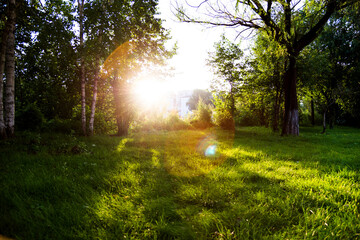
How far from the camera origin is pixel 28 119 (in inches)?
381

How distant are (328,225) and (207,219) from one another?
5.30 ft

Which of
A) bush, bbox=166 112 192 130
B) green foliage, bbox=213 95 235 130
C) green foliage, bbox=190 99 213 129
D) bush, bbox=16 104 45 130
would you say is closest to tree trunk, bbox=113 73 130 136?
bush, bbox=16 104 45 130

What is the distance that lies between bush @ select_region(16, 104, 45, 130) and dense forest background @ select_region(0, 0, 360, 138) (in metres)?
0.05

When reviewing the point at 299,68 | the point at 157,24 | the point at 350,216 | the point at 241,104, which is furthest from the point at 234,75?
the point at 350,216

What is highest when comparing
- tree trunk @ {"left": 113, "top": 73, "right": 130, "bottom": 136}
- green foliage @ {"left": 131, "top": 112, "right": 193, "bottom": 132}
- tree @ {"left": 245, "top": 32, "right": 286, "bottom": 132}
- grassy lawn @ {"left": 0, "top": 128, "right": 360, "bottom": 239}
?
tree @ {"left": 245, "top": 32, "right": 286, "bottom": 132}

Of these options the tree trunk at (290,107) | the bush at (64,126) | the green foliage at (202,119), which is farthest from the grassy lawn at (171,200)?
the green foliage at (202,119)

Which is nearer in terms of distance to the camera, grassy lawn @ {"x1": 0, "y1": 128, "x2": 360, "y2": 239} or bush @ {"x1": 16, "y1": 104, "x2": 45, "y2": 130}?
grassy lawn @ {"x1": 0, "y1": 128, "x2": 360, "y2": 239}

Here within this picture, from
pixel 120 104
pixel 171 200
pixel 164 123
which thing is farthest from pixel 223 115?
pixel 171 200

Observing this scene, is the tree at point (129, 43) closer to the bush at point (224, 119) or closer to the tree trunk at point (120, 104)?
the tree trunk at point (120, 104)

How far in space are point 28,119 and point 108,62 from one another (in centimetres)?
592

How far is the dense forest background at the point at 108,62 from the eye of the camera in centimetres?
744

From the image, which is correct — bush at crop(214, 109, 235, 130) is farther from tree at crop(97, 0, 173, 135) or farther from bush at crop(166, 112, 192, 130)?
tree at crop(97, 0, 173, 135)

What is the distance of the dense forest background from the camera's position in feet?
24.4

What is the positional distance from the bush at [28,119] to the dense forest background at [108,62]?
1.8 inches
